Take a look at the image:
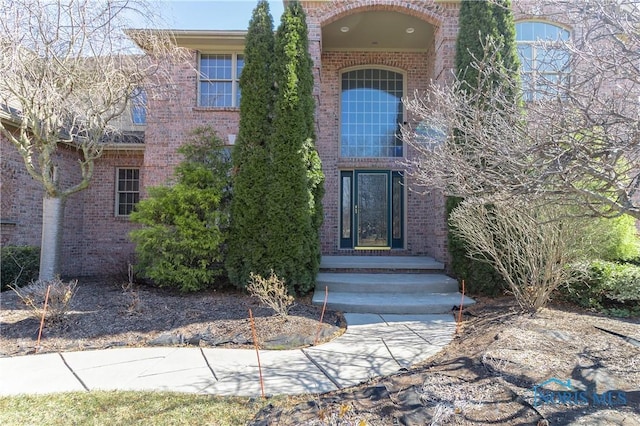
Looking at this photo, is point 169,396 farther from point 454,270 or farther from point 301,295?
point 454,270

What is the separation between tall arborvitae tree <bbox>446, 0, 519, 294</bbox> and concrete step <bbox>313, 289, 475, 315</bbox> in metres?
0.53

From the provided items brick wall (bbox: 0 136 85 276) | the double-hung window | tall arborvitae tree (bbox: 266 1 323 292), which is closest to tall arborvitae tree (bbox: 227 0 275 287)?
tall arborvitae tree (bbox: 266 1 323 292)

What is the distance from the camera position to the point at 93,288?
7.16 meters

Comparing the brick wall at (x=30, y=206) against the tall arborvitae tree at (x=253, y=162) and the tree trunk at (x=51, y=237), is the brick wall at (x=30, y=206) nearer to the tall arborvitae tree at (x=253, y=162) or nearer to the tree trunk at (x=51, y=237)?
the tree trunk at (x=51, y=237)

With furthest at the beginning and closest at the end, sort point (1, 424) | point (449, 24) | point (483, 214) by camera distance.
Result: point (449, 24) → point (483, 214) → point (1, 424)

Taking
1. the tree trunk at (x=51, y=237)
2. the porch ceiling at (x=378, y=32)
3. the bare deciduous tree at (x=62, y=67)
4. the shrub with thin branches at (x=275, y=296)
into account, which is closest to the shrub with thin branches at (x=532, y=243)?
the shrub with thin branches at (x=275, y=296)

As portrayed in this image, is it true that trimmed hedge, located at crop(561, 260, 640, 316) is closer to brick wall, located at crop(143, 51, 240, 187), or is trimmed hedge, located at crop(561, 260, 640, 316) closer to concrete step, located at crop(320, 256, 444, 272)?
concrete step, located at crop(320, 256, 444, 272)

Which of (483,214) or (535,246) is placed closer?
(535,246)

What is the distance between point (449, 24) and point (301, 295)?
6.78 metres

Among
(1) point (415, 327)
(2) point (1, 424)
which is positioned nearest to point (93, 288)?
(2) point (1, 424)

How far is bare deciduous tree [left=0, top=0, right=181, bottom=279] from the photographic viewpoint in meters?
5.93

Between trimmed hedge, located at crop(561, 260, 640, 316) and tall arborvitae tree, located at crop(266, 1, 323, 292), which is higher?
tall arborvitae tree, located at crop(266, 1, 323, 292)

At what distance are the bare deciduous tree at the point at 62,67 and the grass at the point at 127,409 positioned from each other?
16.3 ft

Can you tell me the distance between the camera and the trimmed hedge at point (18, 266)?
24.7 feet
